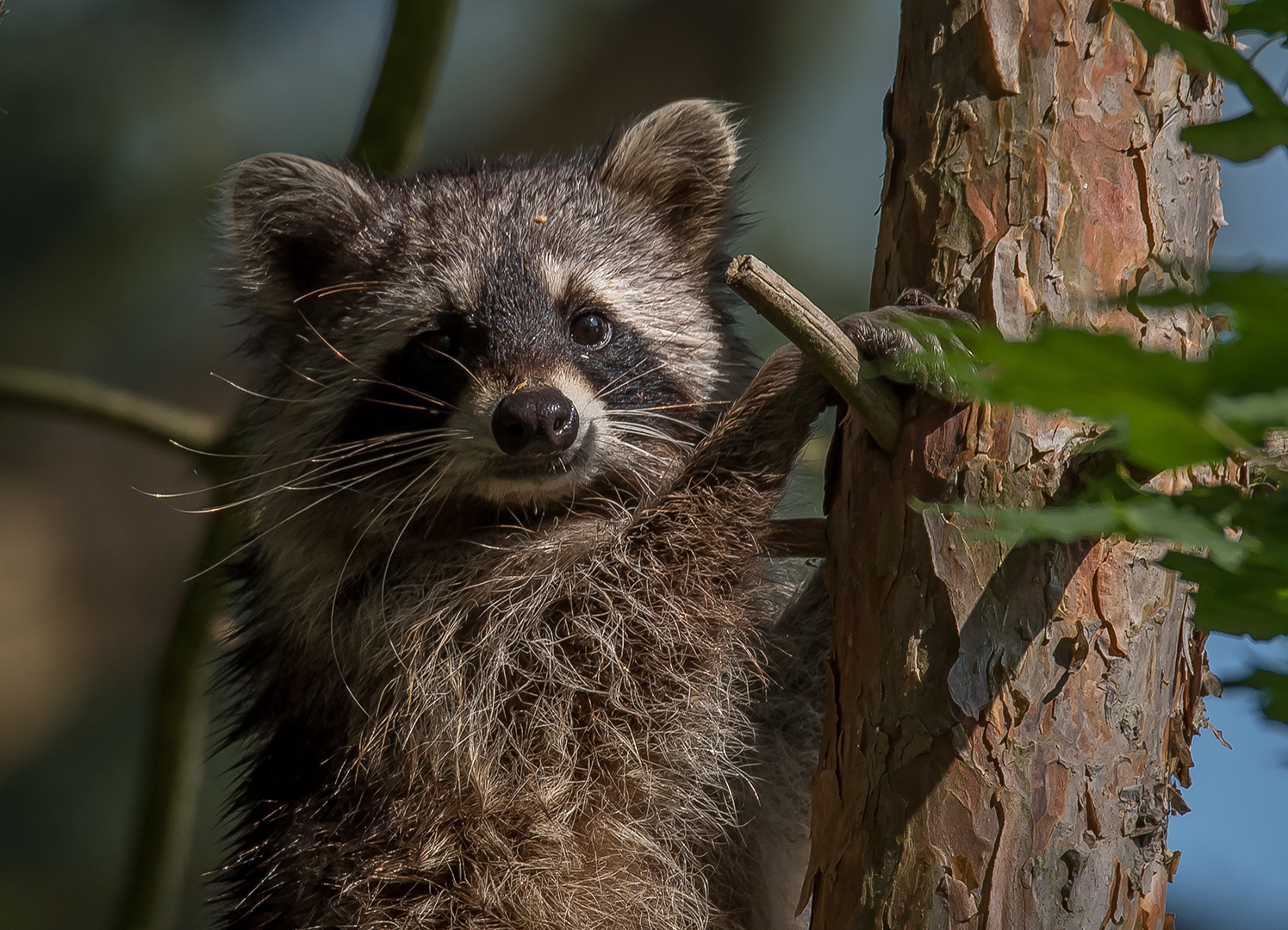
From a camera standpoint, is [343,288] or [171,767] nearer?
[343,288]

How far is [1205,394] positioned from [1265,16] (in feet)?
1.66

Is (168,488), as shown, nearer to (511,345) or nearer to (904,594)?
(511,345)

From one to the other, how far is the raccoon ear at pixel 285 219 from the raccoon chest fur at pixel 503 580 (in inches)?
0.4

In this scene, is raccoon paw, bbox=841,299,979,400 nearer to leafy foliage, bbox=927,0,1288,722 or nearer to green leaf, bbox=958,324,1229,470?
leafy foliage, bbox=927,0,1288,722

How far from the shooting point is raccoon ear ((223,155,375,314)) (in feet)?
13.6

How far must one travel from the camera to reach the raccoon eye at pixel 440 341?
12.6 ft

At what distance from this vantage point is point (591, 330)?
13.0ft

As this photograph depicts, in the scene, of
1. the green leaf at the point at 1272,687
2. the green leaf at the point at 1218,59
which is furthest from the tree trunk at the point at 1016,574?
the green leaf at the point at 1218,59

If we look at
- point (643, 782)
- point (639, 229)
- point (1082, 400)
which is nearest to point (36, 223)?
point (639, 229)

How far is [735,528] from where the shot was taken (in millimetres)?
3309

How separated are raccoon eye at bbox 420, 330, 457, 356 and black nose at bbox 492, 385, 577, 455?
0.49 m

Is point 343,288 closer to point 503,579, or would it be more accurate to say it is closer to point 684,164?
point 503,579

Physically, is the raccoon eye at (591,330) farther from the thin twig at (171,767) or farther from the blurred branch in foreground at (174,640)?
the thin twig at (171,767)

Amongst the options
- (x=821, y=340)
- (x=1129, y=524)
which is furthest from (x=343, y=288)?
(x=1129, y=524)
